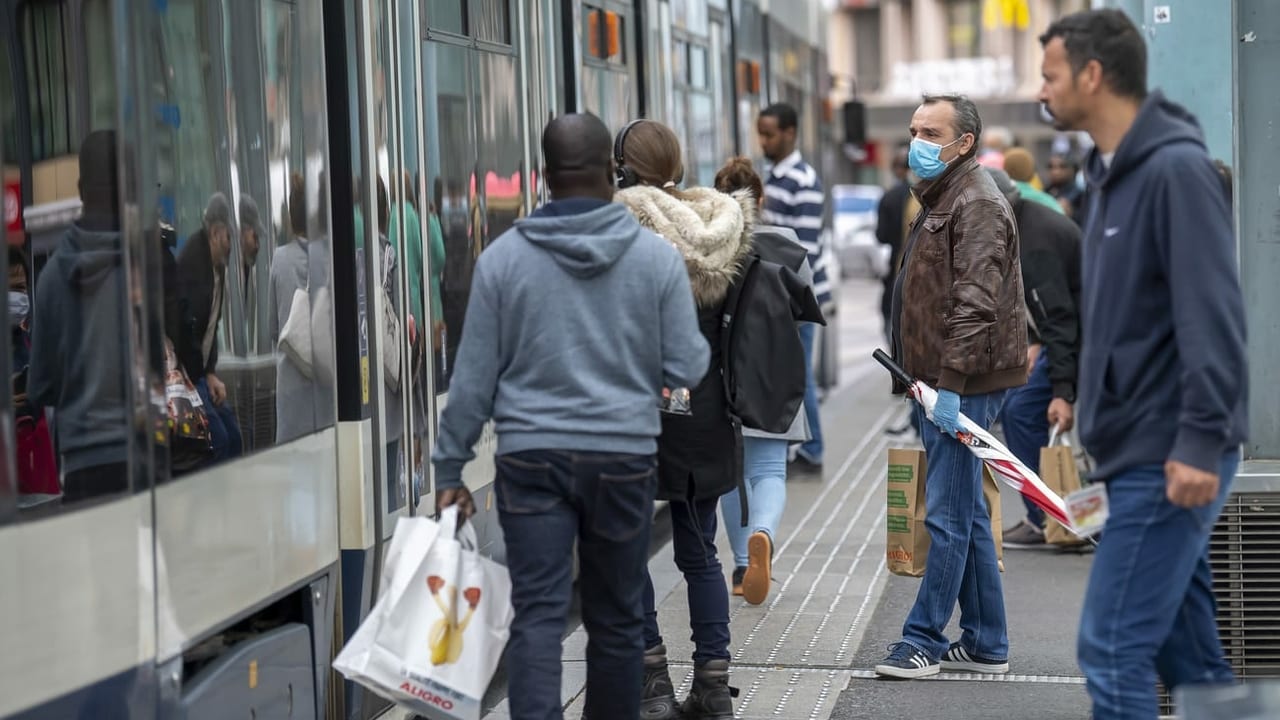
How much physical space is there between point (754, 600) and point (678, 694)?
76cm

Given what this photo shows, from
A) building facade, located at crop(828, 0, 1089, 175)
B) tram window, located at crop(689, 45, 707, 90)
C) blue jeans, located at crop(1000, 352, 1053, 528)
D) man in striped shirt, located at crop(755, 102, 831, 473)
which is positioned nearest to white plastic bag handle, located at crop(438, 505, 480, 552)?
blue jeans, located at crop(1000, 352, 1053, 528)

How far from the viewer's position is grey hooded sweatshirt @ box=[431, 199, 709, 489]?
407 cm

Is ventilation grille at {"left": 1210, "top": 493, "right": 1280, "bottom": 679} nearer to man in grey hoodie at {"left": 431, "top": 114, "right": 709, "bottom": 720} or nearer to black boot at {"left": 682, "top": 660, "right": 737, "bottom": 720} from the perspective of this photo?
black boot at {"left": 682, "top": 660, "right": 737, "bottom": 720}

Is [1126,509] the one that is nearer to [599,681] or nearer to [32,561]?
[599,681]

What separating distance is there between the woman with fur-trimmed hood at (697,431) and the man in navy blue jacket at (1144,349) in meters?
1.32

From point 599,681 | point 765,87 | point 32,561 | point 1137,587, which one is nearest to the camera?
point 32,561

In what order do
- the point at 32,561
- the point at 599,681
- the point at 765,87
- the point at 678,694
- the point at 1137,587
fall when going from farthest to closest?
the point at 765,87, the point at 678,694, the point at 599,681, the point at 1137,587, the point at 32,561

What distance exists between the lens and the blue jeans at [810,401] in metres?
8.82

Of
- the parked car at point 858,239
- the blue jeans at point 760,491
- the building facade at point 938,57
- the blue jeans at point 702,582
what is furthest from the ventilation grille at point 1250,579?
the building facade at point 938,57

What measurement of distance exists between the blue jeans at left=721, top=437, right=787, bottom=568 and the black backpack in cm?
141

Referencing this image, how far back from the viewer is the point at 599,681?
436 cm

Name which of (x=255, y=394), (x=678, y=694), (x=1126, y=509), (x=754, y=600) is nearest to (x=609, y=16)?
(x=754, y=600)

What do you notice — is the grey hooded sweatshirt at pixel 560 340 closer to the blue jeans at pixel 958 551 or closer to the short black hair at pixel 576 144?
the short black hair at pixel 576 144

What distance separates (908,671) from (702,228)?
166 centimetres
